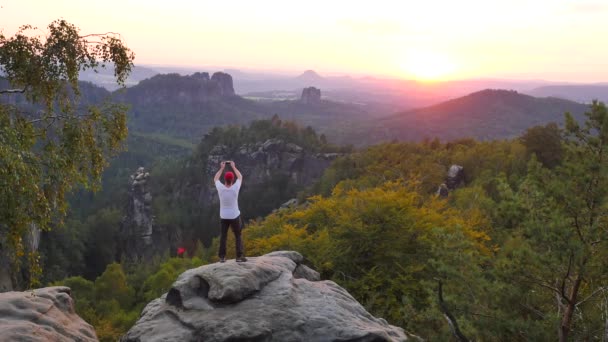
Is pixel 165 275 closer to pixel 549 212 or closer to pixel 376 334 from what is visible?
pixel 376 334

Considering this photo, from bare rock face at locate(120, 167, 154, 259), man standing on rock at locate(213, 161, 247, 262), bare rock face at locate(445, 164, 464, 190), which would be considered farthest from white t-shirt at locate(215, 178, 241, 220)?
bare rock face at locate(120, 167, 154, 259)

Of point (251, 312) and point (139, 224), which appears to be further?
point (139, 224)

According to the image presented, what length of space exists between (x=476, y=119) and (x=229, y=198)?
175423mm

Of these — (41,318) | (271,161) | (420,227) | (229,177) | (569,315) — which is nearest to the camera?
(569,315)

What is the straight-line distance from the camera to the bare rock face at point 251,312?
9.98m

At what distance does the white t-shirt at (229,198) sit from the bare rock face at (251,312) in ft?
3.79

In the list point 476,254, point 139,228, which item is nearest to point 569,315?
point 476,254

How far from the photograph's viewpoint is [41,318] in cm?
1099

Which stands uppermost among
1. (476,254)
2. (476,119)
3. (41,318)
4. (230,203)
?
(230,203)

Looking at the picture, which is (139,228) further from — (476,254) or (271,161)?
(476,254)

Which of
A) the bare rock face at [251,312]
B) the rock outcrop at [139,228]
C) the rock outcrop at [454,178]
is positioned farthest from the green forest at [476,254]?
the rock outcrop at [139,228]

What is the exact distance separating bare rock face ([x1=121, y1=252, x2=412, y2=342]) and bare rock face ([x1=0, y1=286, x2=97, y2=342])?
1.62 m

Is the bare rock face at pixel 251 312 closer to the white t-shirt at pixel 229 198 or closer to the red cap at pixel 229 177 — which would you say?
the white t-shirt at pixel 229 198

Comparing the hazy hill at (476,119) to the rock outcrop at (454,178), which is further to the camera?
the hazy hill at (476,119)
